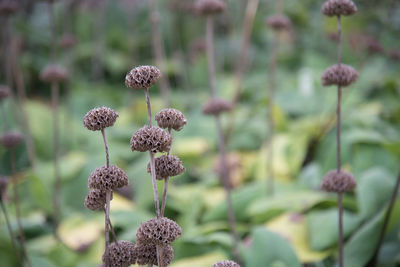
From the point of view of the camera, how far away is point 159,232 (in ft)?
2.64

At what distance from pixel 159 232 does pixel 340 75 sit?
71 centimetres

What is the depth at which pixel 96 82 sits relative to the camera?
17.0 feet

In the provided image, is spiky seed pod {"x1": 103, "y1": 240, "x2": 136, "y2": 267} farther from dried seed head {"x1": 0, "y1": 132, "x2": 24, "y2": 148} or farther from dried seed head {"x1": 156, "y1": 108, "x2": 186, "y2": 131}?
dried seed head {"x1": 0, "y1": 132, "x2": 24, "y2": 148}

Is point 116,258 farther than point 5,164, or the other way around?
point 5,164

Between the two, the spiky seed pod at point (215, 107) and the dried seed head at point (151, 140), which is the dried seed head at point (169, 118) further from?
the spiky seed pod at point (215, 107)

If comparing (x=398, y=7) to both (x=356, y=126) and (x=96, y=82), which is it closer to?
(x=356, y=126)

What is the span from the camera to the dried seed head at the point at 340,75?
1.19 meters

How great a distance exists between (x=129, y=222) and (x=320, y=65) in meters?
3.41

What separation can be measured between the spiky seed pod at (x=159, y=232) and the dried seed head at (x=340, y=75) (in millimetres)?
672

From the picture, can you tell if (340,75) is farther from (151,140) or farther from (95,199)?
(95,199)

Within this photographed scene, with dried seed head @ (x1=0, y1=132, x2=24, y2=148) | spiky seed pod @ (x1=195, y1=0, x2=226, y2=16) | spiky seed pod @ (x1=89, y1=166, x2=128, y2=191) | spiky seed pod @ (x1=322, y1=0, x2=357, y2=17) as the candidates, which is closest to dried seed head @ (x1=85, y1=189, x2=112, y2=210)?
spiky seed pod @ (x1=89, y1=166, x2=128, y2=191)

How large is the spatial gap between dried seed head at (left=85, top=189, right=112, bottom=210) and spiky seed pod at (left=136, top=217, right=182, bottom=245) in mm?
138

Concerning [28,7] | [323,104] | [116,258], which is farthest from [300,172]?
[28,7]

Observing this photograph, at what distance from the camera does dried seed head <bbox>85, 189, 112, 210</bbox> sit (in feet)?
2.96
